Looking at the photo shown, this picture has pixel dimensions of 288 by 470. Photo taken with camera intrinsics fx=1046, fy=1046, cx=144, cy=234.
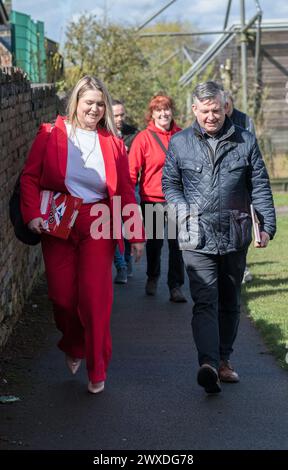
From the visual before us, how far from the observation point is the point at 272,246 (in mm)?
14648

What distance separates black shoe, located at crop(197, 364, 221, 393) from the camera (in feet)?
21.9

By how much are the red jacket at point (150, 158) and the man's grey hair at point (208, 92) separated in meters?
3.37

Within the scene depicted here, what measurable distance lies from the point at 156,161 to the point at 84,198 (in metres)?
3.52

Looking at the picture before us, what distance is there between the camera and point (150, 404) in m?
6.64

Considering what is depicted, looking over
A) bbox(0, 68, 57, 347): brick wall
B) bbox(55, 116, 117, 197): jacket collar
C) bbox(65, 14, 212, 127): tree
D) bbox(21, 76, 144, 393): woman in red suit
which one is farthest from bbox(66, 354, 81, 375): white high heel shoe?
bbox(65, 14, 212, 127): tree

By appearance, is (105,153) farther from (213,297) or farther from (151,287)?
(151,287)

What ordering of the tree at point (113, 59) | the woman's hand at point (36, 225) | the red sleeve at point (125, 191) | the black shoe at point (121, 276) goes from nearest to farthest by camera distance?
the woman's hand at point (36, 225)
the red sleeve at point (125, 191)
the black shoe at point (121, 276)
the tree at point (113, 59)

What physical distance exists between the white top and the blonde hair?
0.16 meters

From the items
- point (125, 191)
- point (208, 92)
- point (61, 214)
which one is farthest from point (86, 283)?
point (208, 92)

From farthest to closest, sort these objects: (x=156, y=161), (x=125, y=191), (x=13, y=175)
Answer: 1. (x=156, y=161)
2. (x=13, y=175)
3. (x=125, y=191)

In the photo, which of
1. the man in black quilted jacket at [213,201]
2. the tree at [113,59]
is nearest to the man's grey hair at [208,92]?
the man in black quilted jacket at [213,201]

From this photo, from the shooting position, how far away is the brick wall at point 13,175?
8.16 metres

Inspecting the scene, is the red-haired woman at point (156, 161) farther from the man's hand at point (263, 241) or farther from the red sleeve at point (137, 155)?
the man's hand at point (263, 241)

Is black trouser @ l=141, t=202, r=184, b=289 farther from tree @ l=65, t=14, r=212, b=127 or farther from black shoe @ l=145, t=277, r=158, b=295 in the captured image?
tree @ l=65, t=14, r=212, b=127
